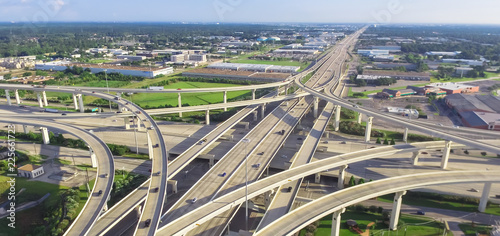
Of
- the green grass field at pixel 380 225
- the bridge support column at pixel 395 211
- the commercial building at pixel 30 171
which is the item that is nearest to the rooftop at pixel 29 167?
the commercial building at pixel 30 171

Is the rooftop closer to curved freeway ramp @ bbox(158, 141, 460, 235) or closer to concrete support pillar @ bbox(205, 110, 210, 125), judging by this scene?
curved freeway ramp @ bbox(158, 141, 460, 235)

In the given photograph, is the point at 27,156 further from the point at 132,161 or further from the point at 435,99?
the point at 435,99

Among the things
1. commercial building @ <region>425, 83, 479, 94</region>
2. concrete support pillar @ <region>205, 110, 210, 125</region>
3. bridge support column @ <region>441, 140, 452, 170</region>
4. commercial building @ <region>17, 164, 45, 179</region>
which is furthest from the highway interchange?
commercial building @ <region>425, 83, 479, 94</region>

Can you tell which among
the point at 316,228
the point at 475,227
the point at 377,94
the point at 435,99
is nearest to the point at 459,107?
the point at 435,99

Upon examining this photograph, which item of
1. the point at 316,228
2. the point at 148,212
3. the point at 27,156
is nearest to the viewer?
the point at 148,212

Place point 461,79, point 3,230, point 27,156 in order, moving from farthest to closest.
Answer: point 461,79, point 27,156, point 3,230

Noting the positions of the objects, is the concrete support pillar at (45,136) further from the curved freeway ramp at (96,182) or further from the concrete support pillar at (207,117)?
the concrete support pillar at (207,117)
